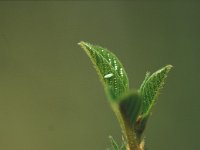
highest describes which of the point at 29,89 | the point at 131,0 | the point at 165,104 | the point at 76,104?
the point at 131,0

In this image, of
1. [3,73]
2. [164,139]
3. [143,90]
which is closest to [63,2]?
[3,73]

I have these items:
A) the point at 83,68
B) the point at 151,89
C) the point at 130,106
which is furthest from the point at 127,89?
the point at 83,68

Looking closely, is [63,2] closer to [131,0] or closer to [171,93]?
[131,0]

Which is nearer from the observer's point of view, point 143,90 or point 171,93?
point 143,90

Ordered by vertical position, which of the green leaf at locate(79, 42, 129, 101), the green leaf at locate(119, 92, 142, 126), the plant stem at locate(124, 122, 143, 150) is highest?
the green leaf at locate(79, 42, 129, 101)

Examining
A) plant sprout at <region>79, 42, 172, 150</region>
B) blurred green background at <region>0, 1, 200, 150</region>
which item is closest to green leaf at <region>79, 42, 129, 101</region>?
plant sprout at <region>79, 42, 172, 150</region>

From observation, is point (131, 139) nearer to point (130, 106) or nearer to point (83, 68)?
point (130, 106)

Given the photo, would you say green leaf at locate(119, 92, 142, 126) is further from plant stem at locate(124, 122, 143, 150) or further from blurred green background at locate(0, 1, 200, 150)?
blurred green background at locate(0, 1, 200, 150)
